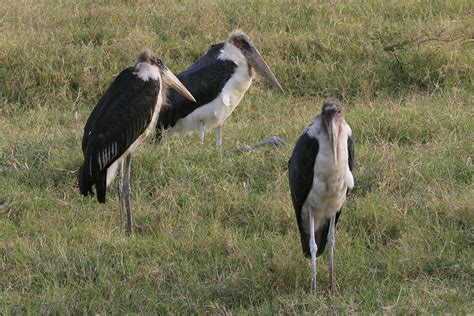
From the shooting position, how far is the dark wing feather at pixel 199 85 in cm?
725

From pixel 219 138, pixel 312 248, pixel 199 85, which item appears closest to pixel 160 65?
pixel 219 138

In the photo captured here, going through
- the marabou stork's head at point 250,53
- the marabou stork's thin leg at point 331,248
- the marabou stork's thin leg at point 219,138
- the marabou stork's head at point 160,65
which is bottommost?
the marabou stork's thin leg at point 219,138

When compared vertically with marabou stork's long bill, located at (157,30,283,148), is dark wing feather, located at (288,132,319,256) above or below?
above

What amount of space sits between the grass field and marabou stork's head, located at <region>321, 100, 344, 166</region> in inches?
24.0

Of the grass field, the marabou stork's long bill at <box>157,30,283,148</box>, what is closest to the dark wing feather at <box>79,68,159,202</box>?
the grass field

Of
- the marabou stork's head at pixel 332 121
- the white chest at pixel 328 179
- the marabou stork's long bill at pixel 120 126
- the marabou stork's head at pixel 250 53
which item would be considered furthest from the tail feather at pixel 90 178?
the marabou stork's head at pixel 250 53

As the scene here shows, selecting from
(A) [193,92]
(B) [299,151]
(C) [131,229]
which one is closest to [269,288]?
(B) [299,151]

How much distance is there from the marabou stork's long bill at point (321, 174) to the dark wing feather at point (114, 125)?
46.2 inches

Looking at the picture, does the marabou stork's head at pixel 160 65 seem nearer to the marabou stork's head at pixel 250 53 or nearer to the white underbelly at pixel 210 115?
the white underbelly at pixel 210 115

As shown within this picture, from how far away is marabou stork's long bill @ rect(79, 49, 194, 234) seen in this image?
5.51 m

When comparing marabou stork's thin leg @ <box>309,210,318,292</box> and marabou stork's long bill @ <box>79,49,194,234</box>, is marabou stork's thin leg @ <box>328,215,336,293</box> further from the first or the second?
marabou stork's long bill @ <box>79,49,194,234</box>

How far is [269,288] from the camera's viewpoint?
457 centimetres

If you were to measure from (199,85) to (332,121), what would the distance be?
278 cm

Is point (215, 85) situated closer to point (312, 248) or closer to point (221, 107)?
point (221, 107)
